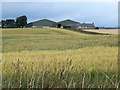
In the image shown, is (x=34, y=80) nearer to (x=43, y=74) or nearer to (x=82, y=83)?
(x=43, y=74)

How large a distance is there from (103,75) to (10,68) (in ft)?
5.13

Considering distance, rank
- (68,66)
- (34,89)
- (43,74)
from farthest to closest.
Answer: (68,66) < (43,74) < (34,89)

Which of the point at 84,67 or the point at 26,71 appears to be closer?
the point at 26,71

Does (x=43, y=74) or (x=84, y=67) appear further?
(x=84, y=67)

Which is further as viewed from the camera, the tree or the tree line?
the tree

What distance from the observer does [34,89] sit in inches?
176

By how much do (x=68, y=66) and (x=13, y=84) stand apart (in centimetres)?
99

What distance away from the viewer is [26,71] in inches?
195

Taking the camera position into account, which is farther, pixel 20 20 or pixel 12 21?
pixel 20 20

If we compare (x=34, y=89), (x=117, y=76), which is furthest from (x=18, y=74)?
(x=117, y=76)

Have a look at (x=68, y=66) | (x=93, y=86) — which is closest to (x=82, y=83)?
(x=93, y=86)

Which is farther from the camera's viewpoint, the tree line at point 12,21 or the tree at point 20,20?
the tree at point 20,20

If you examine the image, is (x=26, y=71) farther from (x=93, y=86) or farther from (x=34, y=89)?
(x=93, y=86)

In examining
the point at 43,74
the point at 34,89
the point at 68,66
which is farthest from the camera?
the point at 68,66
